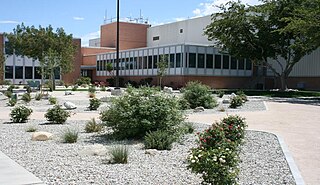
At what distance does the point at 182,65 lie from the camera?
168 ft

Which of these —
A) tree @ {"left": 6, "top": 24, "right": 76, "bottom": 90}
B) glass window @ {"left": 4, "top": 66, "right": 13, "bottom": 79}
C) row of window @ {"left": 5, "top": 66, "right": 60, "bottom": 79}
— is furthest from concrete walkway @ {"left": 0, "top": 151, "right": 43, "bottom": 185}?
glass window @ {"left": 4, "top": 66, "right": 13, "bottom": 79}

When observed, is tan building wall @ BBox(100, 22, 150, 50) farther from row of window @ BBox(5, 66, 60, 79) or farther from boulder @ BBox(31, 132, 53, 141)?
boulder @ BBox(31, 132, 53, 141)

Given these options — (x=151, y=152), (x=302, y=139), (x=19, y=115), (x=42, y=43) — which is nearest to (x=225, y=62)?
(x=42, y=43)

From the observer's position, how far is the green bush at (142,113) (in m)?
10.9

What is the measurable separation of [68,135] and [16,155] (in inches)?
79.6

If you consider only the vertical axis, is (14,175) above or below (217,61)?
below

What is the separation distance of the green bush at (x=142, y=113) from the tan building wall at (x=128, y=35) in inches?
2683

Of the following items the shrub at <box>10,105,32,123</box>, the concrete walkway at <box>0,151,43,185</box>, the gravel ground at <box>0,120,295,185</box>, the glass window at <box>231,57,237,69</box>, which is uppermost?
the glass window at <box>231,57,237,69</box>

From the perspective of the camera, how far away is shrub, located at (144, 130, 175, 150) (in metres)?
9.89

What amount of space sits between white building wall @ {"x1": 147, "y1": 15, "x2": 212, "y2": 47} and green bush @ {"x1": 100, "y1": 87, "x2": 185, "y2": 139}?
52253mm

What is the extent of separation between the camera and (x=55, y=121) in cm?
1472

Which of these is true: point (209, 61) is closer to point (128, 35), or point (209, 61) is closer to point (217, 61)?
point (217, 61)

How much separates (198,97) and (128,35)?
195ft

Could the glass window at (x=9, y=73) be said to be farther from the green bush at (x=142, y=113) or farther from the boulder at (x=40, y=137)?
the green bush at (x=142, y=113)
